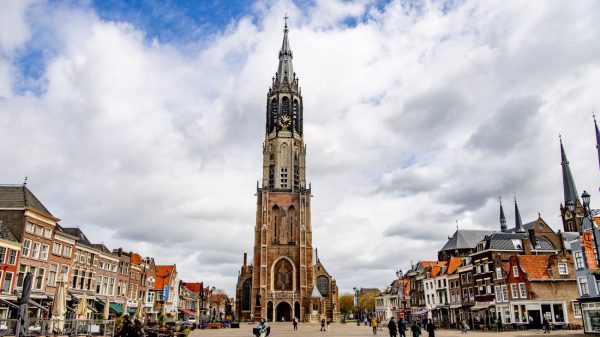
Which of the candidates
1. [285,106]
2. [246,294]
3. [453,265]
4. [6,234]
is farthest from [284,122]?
[6,234]

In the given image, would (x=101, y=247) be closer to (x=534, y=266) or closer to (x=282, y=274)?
(x=282, y=274)

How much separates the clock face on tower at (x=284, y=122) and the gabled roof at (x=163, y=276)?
35370mm

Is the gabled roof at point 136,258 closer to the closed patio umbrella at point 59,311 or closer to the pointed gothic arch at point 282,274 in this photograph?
the pointed gothic arch at point 282,274

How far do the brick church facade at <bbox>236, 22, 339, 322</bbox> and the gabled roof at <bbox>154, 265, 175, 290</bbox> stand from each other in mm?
14387

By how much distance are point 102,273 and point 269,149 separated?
154ft

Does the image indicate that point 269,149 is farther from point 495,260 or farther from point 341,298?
point 341,298

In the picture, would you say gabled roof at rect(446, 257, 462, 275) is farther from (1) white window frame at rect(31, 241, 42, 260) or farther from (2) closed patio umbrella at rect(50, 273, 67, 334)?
(2) closed patio umbrella at rect(50, 273, 67, 334)

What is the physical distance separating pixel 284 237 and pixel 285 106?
91.4 ft

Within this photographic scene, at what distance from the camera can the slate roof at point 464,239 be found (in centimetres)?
7112

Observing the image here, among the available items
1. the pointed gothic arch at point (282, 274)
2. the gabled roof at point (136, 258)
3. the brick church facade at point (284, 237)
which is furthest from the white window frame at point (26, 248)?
the pointed gothic arch at point (282, 274)

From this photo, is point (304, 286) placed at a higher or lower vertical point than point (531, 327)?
higher

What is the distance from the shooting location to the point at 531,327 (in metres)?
42.6

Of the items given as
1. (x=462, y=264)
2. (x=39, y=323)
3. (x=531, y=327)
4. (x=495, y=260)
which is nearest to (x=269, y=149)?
(x=462, y=264)

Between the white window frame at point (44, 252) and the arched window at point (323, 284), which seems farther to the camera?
the arched window at point (323, 284)
